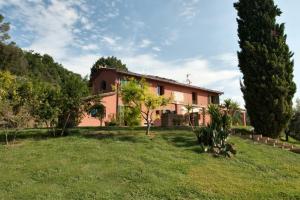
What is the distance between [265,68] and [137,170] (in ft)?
54.2

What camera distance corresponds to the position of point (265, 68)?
2641 centimetres

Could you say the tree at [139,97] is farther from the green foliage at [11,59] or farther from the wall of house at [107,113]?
the green foliage at [11,59]

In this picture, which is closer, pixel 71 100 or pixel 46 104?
pixel 46 104

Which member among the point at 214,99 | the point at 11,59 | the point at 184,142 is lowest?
the point at 184,142

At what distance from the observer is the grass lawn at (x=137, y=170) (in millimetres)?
12047

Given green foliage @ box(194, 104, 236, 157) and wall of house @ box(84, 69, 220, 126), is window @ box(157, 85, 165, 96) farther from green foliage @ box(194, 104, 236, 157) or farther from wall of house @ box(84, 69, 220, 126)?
green foliage @ box(194, 104, 236, 157)

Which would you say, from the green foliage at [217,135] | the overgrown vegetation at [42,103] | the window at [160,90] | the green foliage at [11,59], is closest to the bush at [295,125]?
the window at [160,90]

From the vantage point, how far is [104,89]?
35.2 meters

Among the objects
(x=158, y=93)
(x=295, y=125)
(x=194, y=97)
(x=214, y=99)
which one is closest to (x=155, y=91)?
(x=158, y=93)

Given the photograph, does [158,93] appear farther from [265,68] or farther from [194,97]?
[265,68]

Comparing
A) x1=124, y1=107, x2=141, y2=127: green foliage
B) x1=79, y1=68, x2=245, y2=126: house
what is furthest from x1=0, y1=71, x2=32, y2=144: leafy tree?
x1=79, y1=68, x2=245, y2=126: house

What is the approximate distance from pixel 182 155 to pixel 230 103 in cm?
880

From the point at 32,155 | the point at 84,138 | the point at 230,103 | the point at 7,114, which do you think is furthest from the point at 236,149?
the point at 7,114

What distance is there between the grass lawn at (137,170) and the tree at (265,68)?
20.5 ft
